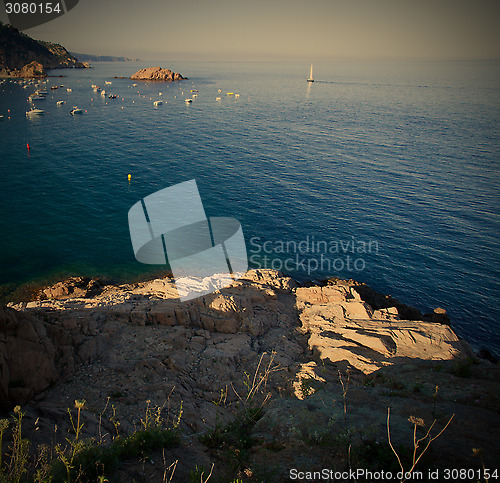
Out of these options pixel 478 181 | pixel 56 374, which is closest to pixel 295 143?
pixel 478 181

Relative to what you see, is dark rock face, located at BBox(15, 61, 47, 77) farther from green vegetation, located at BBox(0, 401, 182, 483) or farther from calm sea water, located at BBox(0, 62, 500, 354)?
green vegetation, located at BBox(0, 401, 182, 483)

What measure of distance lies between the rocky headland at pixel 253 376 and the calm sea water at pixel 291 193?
7.39 meters

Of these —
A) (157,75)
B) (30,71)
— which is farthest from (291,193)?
(157,75)

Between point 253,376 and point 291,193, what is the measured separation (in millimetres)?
35341

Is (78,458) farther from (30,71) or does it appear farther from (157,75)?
(157,75)

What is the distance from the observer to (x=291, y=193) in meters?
49.1

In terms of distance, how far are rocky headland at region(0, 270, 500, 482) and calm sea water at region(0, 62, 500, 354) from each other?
7.39 m

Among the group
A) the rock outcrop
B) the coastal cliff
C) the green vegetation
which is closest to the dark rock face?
the coastal cliff

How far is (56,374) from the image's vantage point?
14.0m

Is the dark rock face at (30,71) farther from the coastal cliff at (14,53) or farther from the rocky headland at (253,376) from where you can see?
the rocky headland at (253,376)

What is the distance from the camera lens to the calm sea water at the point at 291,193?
32906 millimetres

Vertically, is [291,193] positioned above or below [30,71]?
below

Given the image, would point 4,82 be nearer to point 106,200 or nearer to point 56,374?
point 106,200

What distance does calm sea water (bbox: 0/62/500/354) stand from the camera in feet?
108
